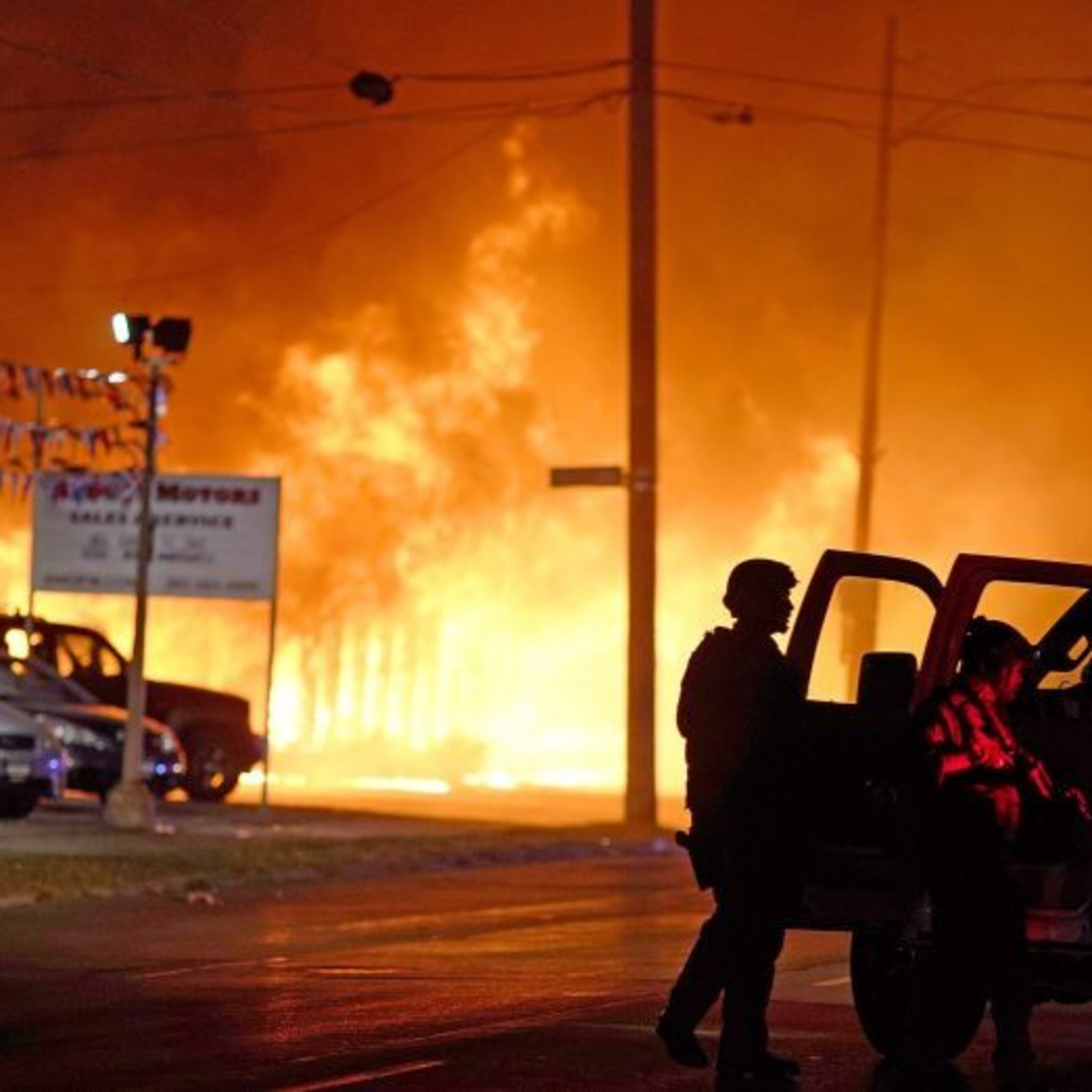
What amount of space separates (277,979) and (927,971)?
4870 millimetres

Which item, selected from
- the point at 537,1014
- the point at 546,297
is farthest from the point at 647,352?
the point at 537,1014

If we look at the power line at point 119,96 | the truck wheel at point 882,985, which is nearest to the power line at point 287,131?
the power line at point 119,96

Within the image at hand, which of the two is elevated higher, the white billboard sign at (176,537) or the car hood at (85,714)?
the white billboard sign at (176,537)

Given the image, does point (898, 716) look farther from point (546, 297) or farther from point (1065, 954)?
point (546, 297)

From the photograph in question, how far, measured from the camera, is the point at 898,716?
1130cm

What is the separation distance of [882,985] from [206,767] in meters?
20.7

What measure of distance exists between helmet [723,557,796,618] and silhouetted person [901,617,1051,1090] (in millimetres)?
744

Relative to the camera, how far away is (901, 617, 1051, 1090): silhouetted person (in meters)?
9.98

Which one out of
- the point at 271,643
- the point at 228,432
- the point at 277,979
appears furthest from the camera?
the point at 228,432

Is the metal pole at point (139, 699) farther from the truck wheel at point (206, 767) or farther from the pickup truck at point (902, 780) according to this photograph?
the pickup truck at point (902, 780)

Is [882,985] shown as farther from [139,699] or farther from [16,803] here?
[16,803]

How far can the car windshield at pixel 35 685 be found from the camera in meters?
28.8

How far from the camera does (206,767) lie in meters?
31.9

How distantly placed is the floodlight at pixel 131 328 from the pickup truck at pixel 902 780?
14055 mm
